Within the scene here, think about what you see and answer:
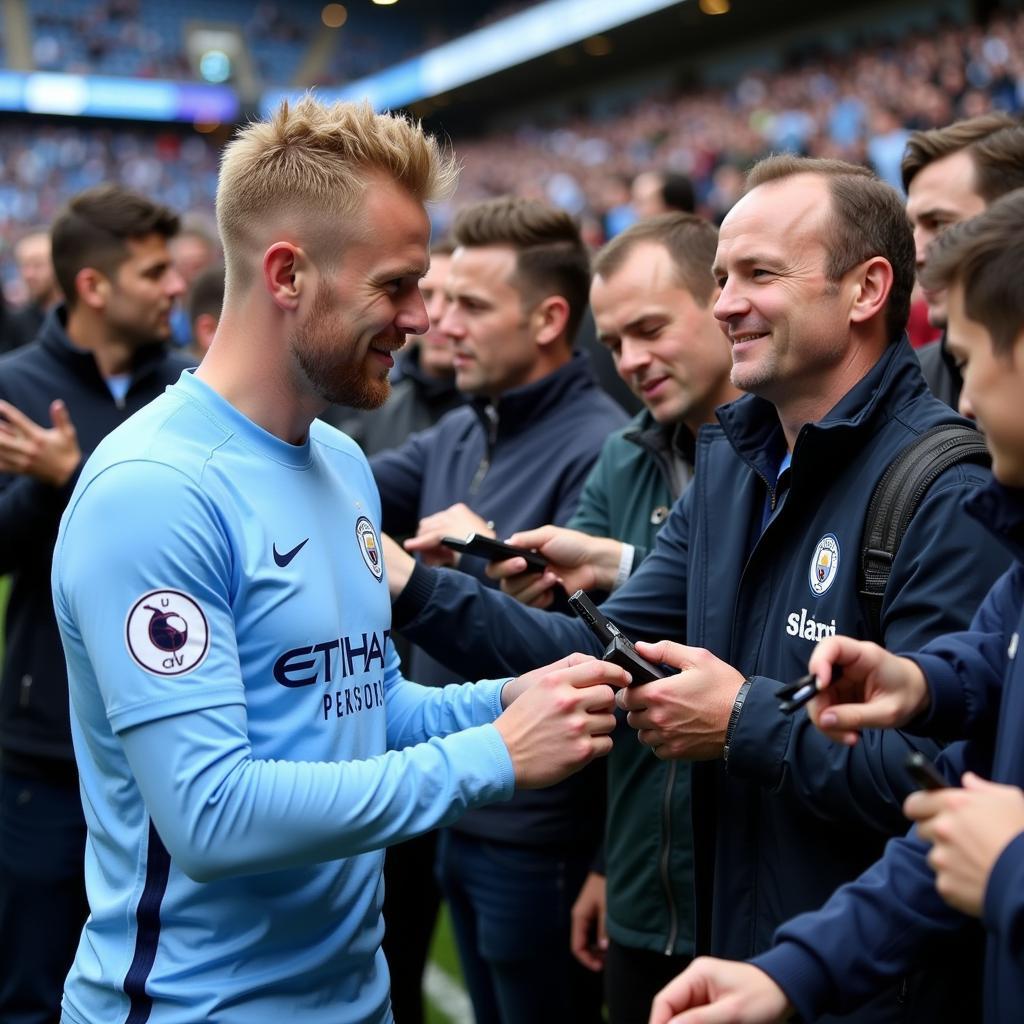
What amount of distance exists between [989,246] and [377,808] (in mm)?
1132

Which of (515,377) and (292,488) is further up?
(515,377)

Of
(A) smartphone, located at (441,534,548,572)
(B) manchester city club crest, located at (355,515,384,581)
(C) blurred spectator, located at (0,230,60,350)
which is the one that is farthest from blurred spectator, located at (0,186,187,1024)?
(C) blurred spectator, located at (0,230,60,350)

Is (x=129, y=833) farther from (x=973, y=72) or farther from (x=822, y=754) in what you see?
(x=973, y=72)

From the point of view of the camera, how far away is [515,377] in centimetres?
362

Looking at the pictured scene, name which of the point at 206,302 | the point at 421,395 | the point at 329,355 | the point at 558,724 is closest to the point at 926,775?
the point at 558,724

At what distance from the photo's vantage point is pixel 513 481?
3.43 metres

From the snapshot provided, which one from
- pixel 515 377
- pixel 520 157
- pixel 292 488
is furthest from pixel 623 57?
pixel 292 488

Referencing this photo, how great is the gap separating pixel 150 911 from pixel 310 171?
45.9 inches

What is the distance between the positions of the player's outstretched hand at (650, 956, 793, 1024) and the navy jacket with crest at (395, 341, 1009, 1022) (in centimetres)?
43

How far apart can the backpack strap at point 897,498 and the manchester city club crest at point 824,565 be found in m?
0.05

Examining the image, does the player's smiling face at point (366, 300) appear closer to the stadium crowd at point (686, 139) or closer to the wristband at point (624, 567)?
the wristband at point (624, 567)

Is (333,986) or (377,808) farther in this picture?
(333,986)

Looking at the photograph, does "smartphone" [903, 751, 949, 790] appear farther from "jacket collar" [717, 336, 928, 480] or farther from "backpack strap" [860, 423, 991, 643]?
"jacket collar" [717, 336, 928, 480]

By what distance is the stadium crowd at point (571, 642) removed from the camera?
1642mm
